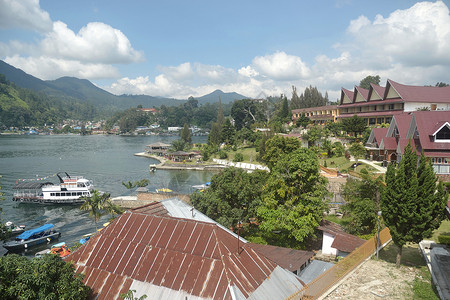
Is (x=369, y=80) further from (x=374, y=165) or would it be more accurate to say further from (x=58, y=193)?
(x=58, y=193)

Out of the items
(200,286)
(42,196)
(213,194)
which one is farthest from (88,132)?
(200,286)

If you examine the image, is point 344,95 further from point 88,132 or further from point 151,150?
point 88,132

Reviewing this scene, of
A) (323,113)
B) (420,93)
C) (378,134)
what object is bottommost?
(378,134)

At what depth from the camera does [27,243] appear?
25.7 meters

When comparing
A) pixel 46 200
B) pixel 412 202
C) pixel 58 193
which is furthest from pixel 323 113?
pixel 412 202

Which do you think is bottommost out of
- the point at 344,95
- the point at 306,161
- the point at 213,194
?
the point at 213,194

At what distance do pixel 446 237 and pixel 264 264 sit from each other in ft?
30.8

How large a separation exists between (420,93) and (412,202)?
4021 centimetres

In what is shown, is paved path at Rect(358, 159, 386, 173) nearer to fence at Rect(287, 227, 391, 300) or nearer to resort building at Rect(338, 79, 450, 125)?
resort building at Rect(338, 79, 450, 125)

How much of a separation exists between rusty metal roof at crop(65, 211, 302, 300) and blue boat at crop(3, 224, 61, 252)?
16.7 meters

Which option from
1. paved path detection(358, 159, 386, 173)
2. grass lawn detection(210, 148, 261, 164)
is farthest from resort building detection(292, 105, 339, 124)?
paved path detection(358, 159, 386, 173)

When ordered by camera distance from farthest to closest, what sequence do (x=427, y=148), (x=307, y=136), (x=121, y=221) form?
1. (x=307, y=136)
2. (x=427, y=148)
3. (x=121, y=221)

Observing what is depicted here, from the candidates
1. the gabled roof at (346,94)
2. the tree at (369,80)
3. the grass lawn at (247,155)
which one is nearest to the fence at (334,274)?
the grass lawn at (247,155)

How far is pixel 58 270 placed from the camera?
9.42 meters
